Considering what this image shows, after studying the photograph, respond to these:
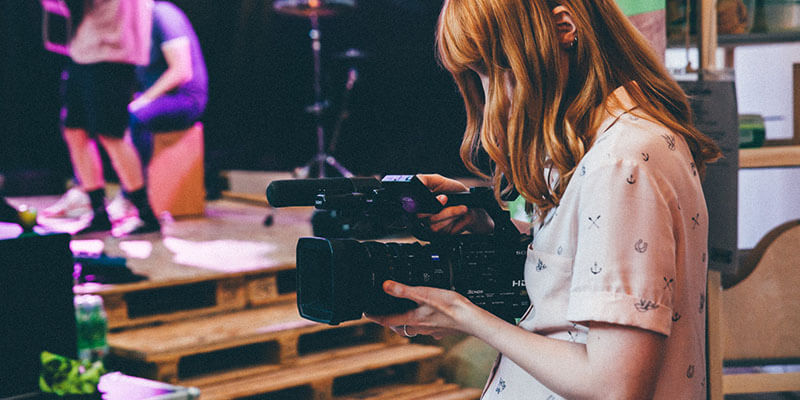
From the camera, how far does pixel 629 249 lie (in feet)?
2.47

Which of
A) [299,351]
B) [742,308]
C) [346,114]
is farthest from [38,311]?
[346,114]

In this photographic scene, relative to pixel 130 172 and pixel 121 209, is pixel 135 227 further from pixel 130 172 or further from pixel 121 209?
pixel 121 209

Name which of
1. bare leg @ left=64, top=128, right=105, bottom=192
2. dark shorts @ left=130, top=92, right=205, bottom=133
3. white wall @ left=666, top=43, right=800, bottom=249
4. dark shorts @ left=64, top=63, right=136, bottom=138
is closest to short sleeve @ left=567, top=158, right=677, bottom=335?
white wall @ left=666, top=43, right=800, bottom=249

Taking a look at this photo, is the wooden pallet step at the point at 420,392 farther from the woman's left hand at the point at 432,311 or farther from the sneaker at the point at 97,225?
the sneaker at the point at 97,225

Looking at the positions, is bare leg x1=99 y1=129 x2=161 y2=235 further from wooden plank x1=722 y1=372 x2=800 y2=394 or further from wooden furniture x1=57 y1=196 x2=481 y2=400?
wooden plank x1=722 y1=372 x2=800 y2=394

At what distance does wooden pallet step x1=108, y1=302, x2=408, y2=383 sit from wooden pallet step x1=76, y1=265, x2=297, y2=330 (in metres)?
0.04

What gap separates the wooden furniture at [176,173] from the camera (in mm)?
5094

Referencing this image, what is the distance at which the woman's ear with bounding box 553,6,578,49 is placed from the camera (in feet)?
2.73

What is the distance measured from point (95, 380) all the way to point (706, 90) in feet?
5.34

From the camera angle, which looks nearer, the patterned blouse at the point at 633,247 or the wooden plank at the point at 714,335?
the patterned blouse at the point at 633,247

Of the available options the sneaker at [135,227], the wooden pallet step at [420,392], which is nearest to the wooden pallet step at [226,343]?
the wooden pallet step at [420,392]

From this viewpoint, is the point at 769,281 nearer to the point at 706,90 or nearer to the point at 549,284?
the point at 706,90

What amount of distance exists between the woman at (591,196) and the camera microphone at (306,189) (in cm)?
17

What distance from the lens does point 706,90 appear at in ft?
5.24
